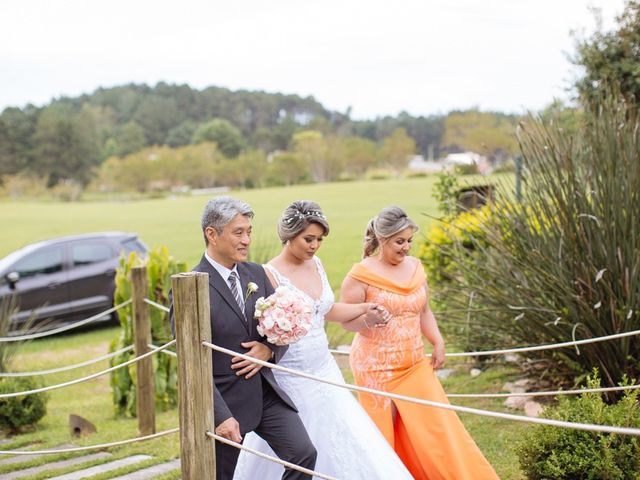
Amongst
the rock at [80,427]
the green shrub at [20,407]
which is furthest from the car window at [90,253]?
the rock at [80,427]

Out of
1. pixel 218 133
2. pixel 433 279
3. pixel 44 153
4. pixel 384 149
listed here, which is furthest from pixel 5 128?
pixel 433 279

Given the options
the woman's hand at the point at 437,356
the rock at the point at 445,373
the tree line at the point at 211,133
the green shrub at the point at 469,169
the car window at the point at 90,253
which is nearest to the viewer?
the woman's hand at the point at 437,356

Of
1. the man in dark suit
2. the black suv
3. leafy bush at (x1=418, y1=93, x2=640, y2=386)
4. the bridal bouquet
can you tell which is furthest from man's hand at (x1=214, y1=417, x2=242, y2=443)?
the black suv

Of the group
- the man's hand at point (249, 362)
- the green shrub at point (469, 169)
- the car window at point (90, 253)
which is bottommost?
the car window at point (90, 253)

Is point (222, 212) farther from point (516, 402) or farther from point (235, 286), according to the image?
point (516, 402)

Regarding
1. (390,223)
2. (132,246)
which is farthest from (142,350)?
(132,246)

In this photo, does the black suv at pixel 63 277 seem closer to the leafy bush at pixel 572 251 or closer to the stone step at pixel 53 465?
the stone step at pixel 53 465

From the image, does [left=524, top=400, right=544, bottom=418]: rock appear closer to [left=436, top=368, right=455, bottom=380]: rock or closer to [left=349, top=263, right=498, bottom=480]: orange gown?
[left=436, top=368, right=455, bottom=380]: rock

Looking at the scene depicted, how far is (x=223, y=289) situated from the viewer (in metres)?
3.67

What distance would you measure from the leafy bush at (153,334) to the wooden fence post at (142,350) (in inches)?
42.1

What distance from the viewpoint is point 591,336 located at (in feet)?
17.8

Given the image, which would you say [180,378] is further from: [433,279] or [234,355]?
[433,279]

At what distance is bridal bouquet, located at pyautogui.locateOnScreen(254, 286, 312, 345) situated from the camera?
142 inches

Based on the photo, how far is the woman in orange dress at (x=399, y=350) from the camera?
168 inches
